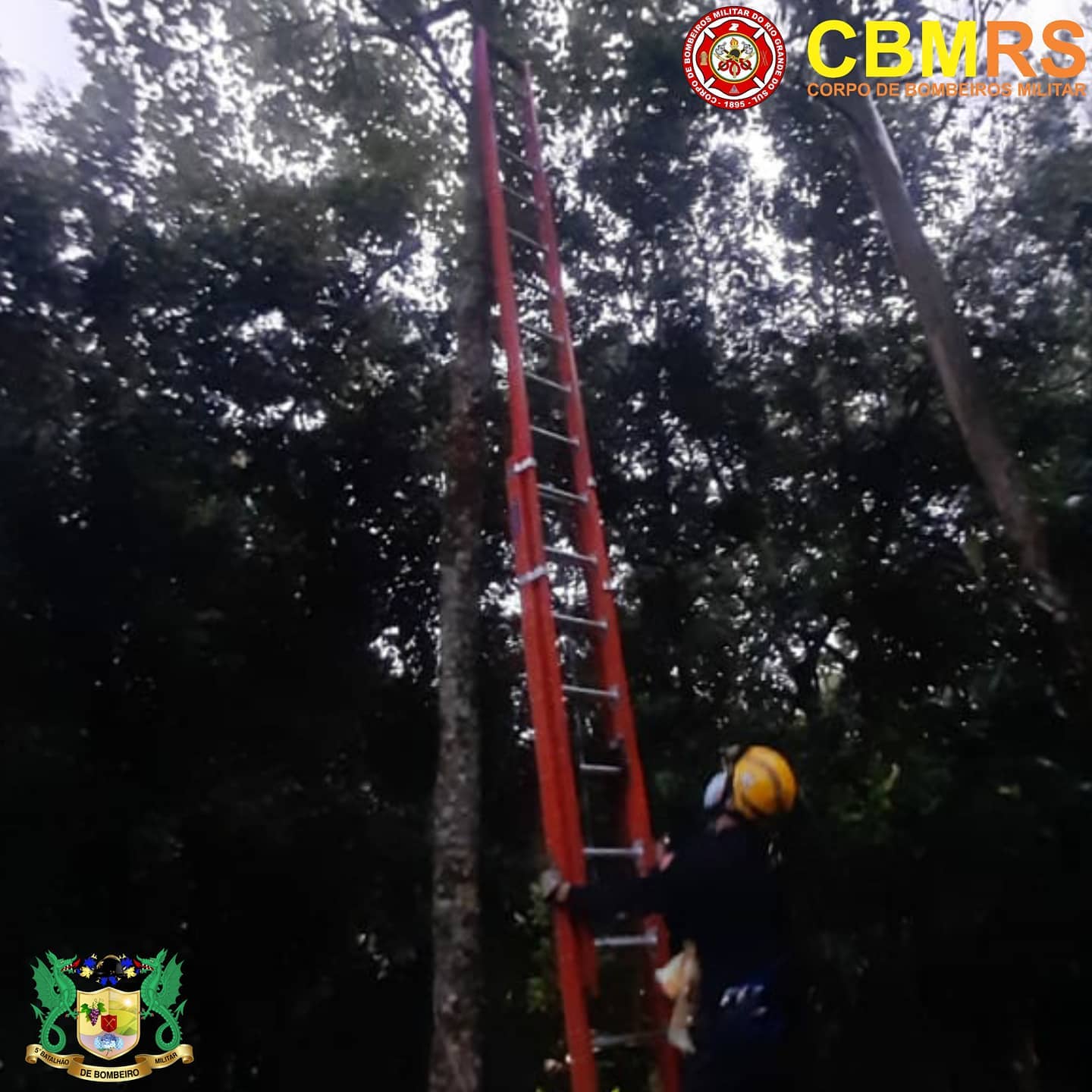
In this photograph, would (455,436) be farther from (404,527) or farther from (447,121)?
(447,121)

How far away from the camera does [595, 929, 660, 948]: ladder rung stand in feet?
10.5

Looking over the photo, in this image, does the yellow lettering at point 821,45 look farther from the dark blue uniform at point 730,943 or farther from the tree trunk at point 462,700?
the dark blue uniform at point 730,943

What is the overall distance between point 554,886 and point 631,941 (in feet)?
1.30

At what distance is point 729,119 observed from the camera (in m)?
7.84

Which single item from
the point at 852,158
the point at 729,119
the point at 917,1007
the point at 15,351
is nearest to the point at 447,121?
the point at 729,119

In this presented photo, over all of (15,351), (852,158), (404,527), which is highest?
(852,158)

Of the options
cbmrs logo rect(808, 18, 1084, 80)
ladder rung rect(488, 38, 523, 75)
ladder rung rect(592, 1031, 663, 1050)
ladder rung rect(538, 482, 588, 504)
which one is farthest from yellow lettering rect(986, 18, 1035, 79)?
ladder rung rect(592, 1031, 663, 1050)

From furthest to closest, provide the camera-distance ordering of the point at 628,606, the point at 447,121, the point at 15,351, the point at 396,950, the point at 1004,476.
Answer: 1. the point at 447,121
2. the point at 628,606
3. the point at 396,950
4. the point at 15,351
5. the point at 1004,476

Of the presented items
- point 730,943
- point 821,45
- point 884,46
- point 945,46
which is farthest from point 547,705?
point 945,46

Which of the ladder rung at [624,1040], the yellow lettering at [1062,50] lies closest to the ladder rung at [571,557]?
the ladder rung at [624,1040]

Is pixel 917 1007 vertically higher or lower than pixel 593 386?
lower

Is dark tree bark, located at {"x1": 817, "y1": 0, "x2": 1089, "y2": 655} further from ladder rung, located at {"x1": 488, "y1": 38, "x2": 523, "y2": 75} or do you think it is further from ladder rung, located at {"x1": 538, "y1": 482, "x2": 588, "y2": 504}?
ladder rung, located at {"x1": 538, "y1": 482, "x2": 588, "y2": 504}

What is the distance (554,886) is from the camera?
3057 millimetres

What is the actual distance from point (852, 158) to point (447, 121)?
328 cm
